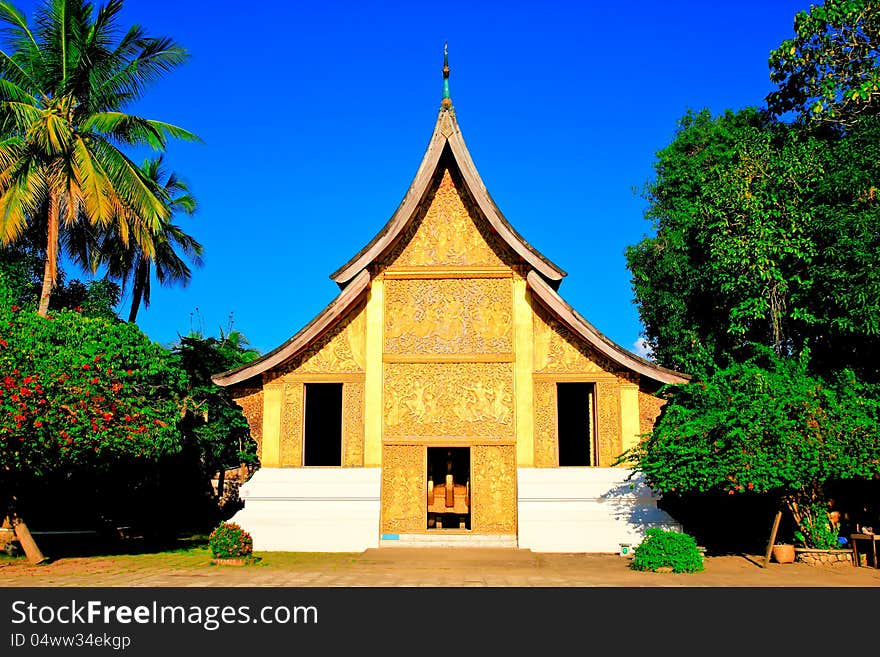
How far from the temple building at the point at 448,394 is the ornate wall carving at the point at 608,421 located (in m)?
0.03

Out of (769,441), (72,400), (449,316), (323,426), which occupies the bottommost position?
(769,441)

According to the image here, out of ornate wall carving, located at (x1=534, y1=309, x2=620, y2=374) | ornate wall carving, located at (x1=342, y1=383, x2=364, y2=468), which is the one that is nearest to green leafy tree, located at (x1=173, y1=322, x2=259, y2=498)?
ornate wall carving, located at (x1=342, y1=383, x2=364, y2=468)

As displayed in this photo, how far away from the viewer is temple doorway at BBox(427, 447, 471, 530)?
56.6 feet

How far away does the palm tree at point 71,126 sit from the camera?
1900 centimetres

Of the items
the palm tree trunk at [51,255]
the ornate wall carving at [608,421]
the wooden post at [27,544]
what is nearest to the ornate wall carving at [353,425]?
the ornate wall carving at [608,421]

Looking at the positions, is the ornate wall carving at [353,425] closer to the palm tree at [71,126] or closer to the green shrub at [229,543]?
the green shrub at [229,543]

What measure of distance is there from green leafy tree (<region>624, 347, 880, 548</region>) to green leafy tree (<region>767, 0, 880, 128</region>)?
6504 millimetres

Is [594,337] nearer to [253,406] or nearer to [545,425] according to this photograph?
[545,425]

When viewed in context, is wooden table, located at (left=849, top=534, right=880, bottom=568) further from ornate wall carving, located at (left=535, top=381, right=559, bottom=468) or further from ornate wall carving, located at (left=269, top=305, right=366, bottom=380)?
ornate wall carving, located at (left=269, top=305, right=366, bottom=380)

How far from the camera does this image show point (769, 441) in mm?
13164

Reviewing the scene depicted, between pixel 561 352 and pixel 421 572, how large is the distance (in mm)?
5445

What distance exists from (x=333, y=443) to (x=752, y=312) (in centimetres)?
1329

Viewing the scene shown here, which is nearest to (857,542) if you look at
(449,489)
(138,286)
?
(449,489)
